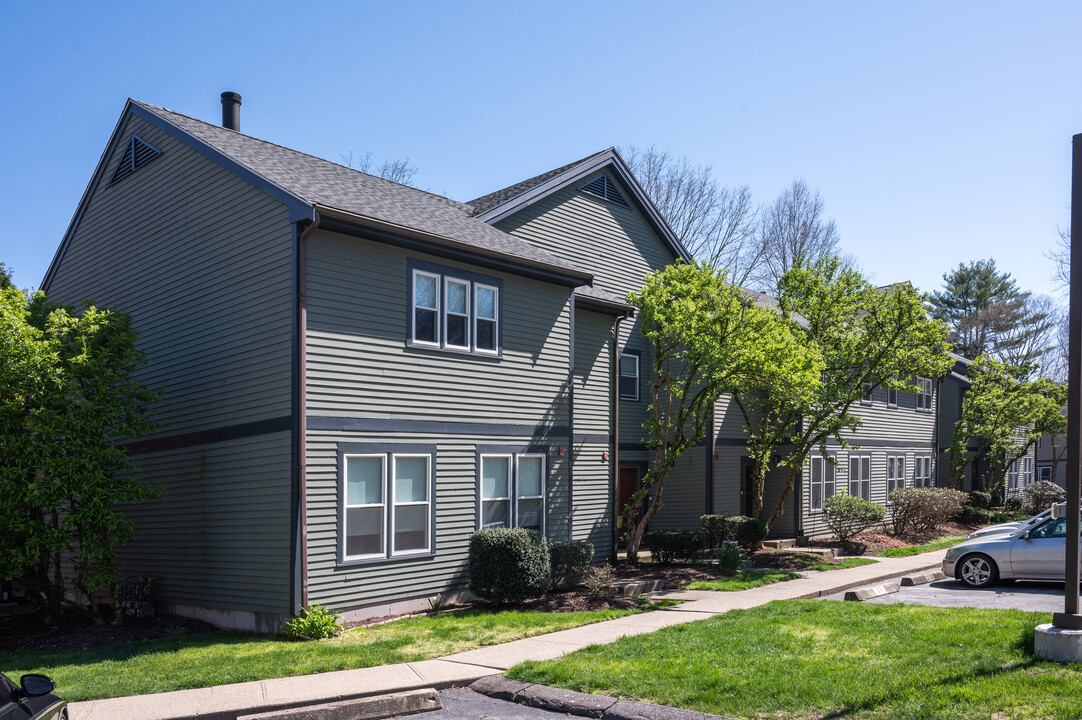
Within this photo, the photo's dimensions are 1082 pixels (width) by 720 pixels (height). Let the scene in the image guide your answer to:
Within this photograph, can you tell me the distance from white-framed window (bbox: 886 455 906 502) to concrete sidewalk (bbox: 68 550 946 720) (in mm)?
19355

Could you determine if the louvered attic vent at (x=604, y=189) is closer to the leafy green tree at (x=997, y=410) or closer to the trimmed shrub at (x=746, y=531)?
the trimmed shrub at (x=746, y=531)

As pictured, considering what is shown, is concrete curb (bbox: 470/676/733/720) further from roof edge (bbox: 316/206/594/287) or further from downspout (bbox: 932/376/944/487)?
downspout (bbox: 932/376/944/487)

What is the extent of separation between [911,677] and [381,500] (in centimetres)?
823

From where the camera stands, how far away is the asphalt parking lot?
13.0m

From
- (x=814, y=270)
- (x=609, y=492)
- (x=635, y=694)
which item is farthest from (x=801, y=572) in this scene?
(x=635, y=694)

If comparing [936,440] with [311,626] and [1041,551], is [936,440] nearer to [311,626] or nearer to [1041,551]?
[1041,551]

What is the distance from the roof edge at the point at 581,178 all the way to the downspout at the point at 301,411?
21.0 feet

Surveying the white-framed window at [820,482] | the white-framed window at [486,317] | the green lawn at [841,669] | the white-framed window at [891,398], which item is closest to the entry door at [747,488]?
the white-framed window at [820,482]

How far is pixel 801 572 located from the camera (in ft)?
59.9

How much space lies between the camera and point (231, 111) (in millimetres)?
18344

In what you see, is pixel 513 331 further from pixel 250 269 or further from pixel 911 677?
pixel 911 677

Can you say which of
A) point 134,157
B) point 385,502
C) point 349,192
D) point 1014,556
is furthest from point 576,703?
point 134,157

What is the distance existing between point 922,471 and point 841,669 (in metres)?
28.1

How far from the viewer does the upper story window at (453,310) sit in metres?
14.4
